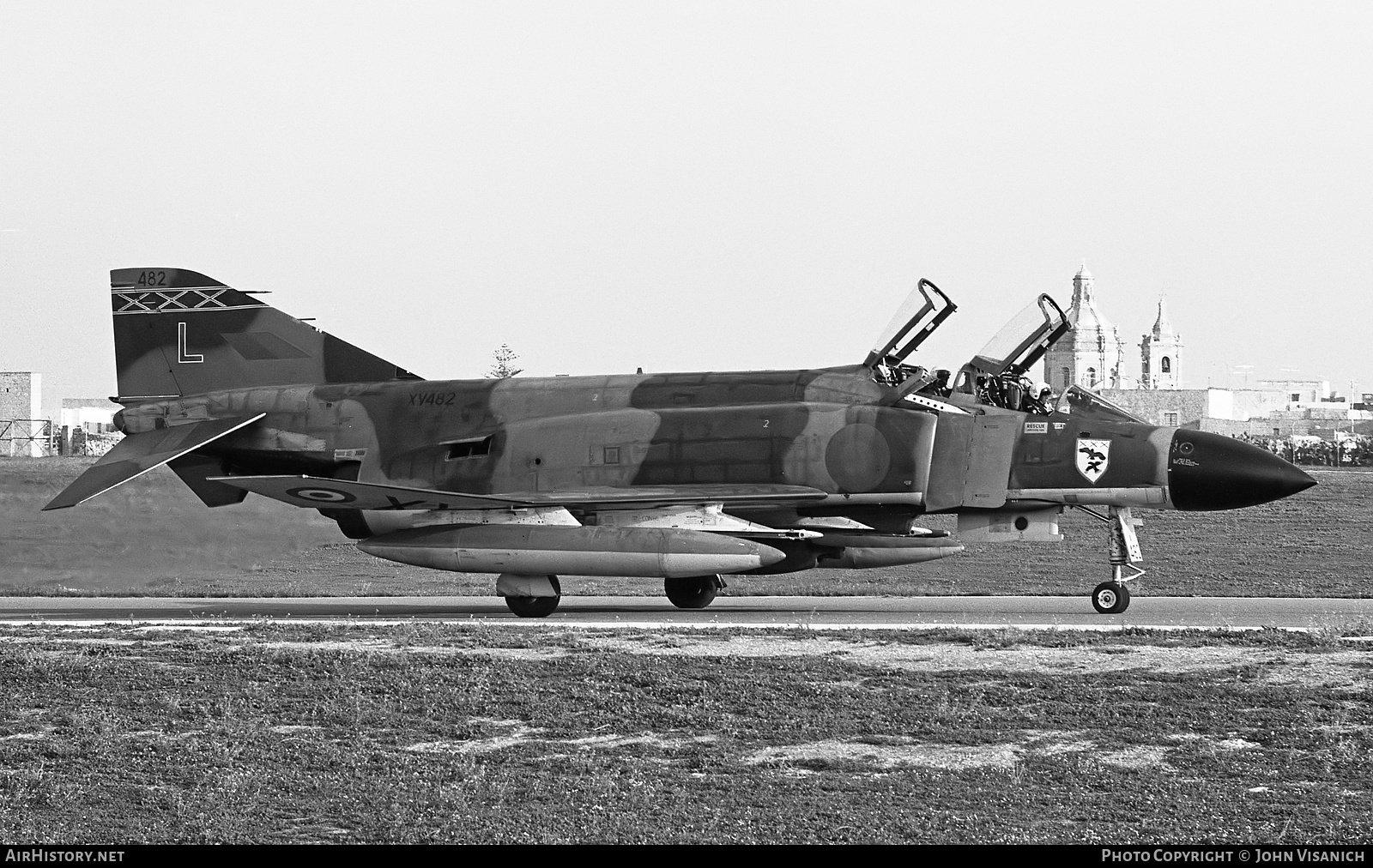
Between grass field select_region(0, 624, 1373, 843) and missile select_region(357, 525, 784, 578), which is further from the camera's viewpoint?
missile select_region(357, 525, 784, 578)

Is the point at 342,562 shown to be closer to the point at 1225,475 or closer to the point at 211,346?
the point at 211,346

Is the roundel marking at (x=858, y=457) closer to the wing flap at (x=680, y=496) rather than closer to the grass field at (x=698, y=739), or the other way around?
the wing flap at (x=680, y=496)

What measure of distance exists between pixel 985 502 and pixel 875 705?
7.13 m

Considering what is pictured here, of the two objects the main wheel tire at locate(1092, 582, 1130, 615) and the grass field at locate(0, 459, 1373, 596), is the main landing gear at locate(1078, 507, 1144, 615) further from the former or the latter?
the grass field at locate(0, 459, 1373, 596)

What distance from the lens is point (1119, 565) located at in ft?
57.8

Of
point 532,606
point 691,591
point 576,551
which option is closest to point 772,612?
point 691,591

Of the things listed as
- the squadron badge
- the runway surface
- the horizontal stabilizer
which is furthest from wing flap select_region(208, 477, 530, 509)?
the squadron badge

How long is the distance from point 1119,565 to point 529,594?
22.0ft

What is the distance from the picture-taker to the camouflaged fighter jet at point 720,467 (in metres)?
17.2

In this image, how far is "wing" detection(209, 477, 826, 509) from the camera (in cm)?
1783

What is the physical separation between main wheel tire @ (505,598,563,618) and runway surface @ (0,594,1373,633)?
0.20 metres

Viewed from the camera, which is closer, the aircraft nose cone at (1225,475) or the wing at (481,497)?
the aircraft nose cone at (1225,475)

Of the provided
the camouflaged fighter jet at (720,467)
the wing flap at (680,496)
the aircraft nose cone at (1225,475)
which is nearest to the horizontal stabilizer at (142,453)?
the camouflaged fighter jet at (720,467)
